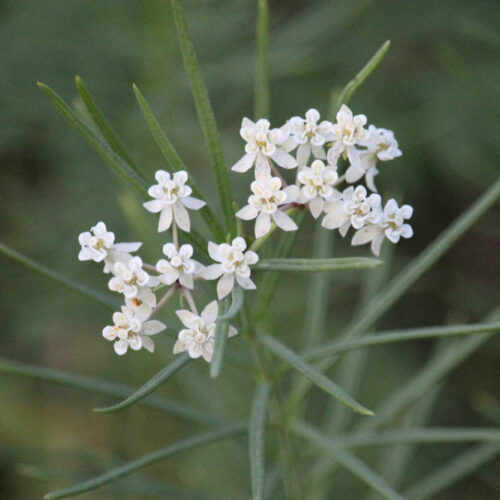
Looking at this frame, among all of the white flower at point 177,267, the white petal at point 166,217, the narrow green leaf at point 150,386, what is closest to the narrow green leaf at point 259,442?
the narrow green leaf at point 150,386

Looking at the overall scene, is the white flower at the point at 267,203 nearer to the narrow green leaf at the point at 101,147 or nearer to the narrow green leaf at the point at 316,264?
the narrow green leaf at the point at 316,264

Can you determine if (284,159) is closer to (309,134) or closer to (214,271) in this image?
(309,134)

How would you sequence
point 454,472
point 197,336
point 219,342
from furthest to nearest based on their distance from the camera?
point 454,472 → point 197,336 → point 219,342

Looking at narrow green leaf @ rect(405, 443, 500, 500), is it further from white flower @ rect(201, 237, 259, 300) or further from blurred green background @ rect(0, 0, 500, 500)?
white flower @ rect(201, 237, 259, 300)

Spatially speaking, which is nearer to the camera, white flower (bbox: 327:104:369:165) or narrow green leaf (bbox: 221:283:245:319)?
narrow green leaf (bbox: 221:283:245:319)

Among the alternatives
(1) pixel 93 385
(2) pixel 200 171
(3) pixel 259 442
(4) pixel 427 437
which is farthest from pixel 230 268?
(2) pixel 200 171

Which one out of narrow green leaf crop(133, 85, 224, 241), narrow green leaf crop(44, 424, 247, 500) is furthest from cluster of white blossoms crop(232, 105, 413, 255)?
narrow green leaf crop(44, 424, 247, 500)
